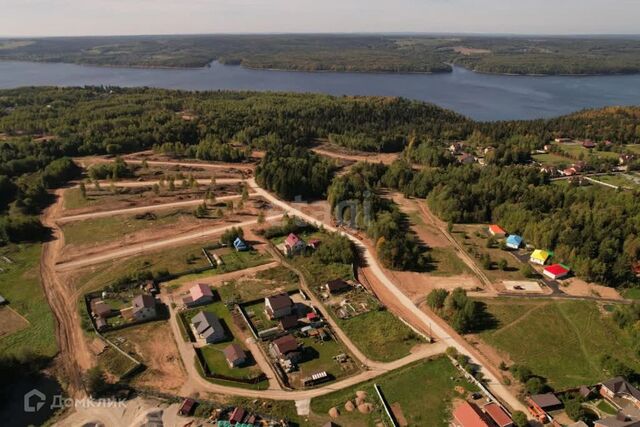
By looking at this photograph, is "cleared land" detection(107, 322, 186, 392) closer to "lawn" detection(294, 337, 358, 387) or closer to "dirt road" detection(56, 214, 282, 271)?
"lawn" detection(294, 337, 358, 387)

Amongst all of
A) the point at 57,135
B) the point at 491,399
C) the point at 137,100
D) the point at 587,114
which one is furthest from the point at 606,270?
the point at 137,100

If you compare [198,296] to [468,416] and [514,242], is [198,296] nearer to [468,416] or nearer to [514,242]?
[468,416]

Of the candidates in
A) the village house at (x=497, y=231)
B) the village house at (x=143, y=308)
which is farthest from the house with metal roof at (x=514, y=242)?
the village house at (x=143, y=308)

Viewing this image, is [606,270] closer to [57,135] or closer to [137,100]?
[57,135]

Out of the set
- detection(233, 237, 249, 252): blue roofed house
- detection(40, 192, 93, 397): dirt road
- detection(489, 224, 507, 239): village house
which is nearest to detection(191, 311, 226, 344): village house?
detection(40, 192, 93, 397): dirt road

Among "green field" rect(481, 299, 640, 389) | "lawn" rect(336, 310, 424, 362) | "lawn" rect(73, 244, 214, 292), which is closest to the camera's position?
"green field" rect(481, 299, 640, 389)

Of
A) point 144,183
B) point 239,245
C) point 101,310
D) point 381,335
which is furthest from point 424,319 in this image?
point 144,183

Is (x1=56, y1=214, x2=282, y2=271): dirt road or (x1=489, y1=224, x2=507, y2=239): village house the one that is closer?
(x1=56, y1=214, x2=282, y2=271): dirt road
